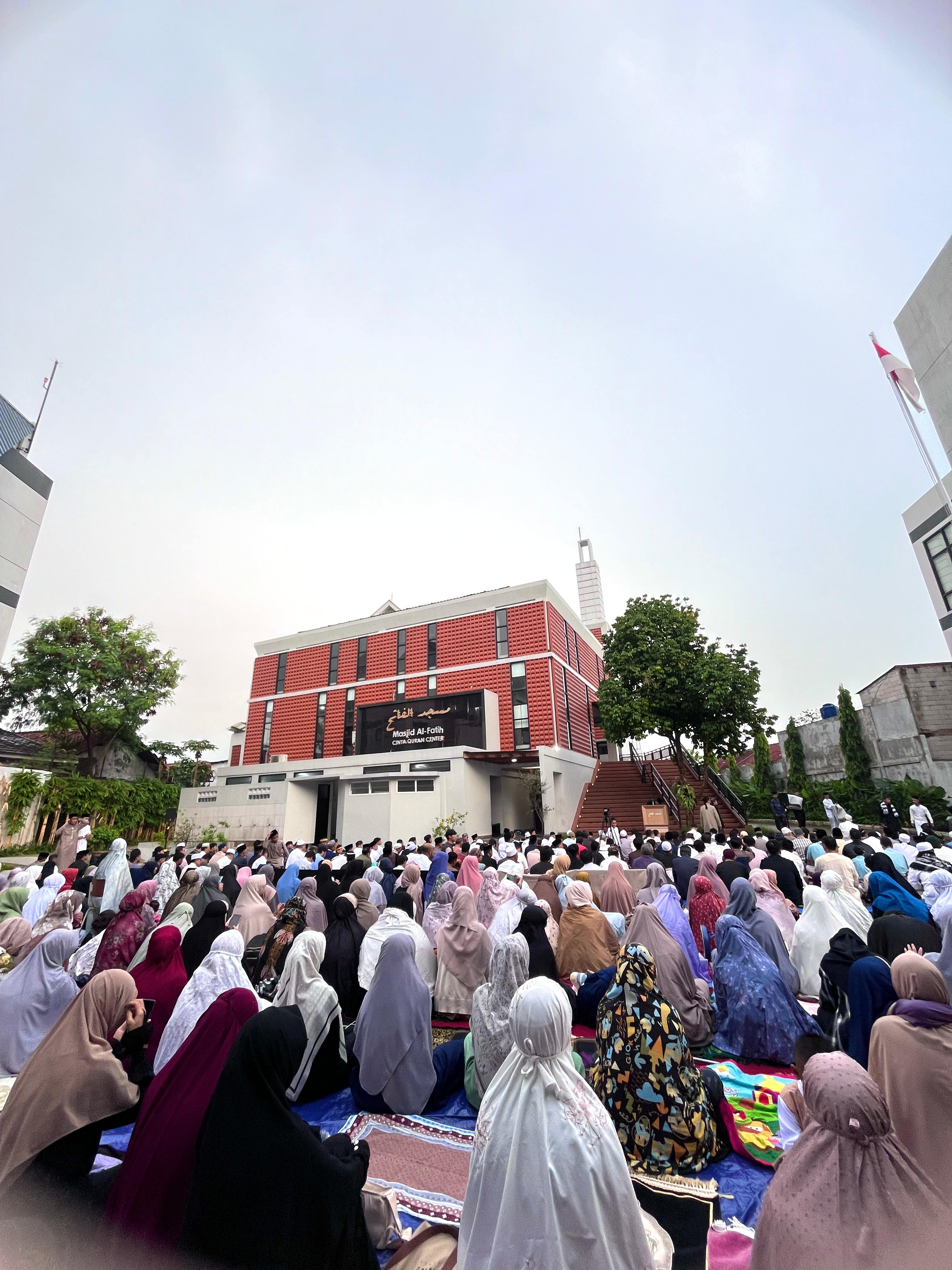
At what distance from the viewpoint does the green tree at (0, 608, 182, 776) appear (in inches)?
886

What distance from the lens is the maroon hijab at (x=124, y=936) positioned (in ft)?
15.7

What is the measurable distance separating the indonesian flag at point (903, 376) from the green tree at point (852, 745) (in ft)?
33.8

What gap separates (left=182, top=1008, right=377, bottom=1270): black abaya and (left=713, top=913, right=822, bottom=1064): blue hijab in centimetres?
303

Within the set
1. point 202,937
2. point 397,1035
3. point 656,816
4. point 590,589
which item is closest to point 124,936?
point 202,937

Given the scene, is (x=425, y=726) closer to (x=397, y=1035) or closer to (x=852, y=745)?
(x=852, y=745)

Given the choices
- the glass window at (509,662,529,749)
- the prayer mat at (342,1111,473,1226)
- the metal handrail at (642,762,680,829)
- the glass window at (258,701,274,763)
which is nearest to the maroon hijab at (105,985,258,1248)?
the prayer mat at (342,1111,473,1226)

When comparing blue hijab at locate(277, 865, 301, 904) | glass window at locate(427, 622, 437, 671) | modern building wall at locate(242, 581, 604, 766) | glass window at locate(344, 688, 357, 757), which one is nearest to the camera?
blue hijab at locate(277, 865, 301, 904)

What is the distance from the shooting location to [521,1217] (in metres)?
1.73

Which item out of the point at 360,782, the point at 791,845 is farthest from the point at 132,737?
the point at 791,845

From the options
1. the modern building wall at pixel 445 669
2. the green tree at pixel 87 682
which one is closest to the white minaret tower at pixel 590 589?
the modern building wall at pixel 445 669

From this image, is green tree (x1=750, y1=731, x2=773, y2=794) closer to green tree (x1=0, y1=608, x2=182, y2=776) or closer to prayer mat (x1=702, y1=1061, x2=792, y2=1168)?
prayer mat (x1=702, y1=1061, x2=792, y2=1168)

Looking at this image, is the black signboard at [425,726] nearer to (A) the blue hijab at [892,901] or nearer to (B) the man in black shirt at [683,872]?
(B) the man in black shirt at [683,872]

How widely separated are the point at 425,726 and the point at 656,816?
30.0 feet

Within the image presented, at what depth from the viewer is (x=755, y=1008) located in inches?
156
